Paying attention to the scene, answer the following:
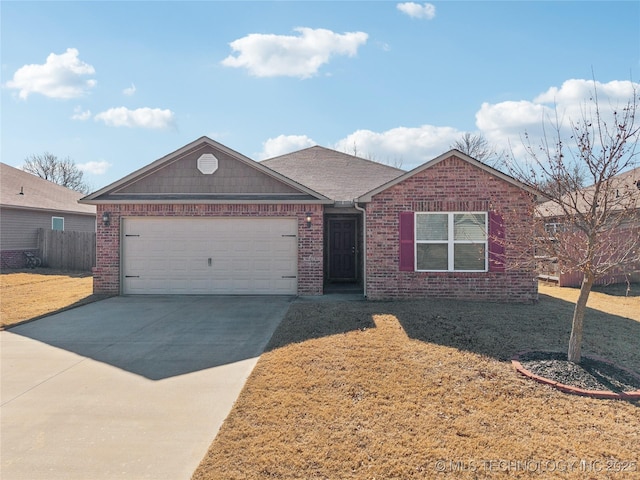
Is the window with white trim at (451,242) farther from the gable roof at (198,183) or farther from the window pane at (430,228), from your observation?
the gable roof at (198,183)

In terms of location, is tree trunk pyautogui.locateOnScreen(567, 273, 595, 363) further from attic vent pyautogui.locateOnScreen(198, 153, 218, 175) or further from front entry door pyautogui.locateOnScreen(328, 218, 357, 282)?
attic vent pyautogui.locateOnScreen(198, 153, 218, 175)

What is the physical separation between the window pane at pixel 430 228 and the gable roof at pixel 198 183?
10.2ft

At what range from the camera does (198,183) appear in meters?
10.7

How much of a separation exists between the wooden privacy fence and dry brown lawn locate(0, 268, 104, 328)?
92 cm

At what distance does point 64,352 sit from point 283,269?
5595 mm

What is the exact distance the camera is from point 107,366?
5215mm

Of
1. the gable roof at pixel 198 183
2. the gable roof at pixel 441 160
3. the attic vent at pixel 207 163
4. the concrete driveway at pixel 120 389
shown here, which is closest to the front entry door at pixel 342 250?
the gable roof at pixel 198 183

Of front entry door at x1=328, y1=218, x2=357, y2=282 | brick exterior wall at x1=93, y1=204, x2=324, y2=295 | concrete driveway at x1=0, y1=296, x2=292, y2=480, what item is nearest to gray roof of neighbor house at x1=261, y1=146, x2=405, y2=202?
brick exterior wall at x1=93, y1=204, x2=324, y2=295

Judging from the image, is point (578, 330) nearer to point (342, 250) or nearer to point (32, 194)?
point (342, 250)

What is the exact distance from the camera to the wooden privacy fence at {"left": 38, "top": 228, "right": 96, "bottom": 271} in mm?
16891

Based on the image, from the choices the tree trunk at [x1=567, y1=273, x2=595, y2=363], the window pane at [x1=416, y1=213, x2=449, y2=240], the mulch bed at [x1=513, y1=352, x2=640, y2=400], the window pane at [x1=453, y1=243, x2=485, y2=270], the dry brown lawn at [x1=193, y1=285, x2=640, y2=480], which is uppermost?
the window pane at [x1=416, y1=213, x2=449, y2=240]

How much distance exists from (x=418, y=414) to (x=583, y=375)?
2321mm

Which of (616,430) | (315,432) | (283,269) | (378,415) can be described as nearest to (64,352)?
(315,432)

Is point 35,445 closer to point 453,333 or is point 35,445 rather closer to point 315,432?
point 315,432
